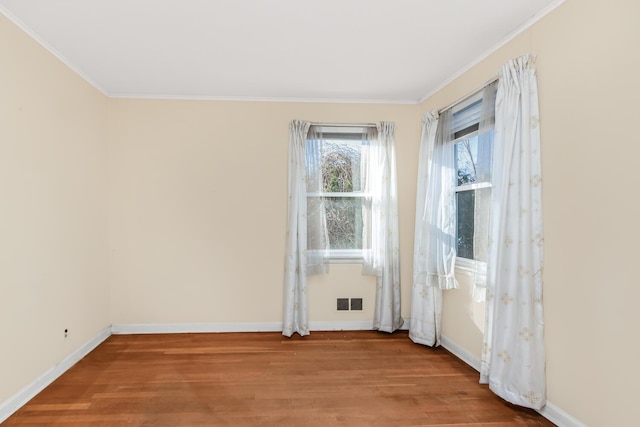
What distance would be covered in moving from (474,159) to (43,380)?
3.78 metres

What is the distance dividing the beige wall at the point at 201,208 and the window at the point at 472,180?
118 centimetres

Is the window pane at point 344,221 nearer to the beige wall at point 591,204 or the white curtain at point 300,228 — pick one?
the white curtain at point 300,228

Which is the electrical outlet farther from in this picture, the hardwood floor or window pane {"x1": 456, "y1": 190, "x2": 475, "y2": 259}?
window pane {"x1": 456, "y1": 190, "x2": 475, "y2": 259}

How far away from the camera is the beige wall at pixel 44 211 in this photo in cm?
214

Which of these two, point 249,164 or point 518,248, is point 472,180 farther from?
point 249,164

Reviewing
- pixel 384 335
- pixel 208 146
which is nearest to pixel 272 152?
pixel 208 146

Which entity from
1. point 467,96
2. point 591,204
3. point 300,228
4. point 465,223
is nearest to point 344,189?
point 300,228

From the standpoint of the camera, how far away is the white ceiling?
2037 mm

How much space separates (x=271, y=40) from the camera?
2.40 meters

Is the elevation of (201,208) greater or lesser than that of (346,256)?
greater

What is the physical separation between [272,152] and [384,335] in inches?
90.0

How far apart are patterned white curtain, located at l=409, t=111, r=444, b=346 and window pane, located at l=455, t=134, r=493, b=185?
0.27 m

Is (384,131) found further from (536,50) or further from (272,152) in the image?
(536,50)

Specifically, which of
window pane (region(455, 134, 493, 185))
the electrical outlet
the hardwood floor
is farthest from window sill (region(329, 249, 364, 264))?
window pane (region(455, 134, 493, 185))
